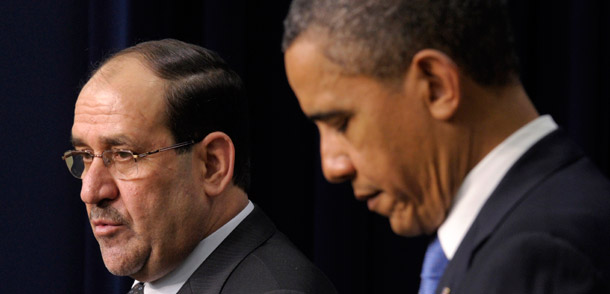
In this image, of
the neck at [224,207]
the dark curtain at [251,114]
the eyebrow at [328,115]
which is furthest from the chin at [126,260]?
the eyebrow at [328,115]

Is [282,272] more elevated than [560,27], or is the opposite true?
[560,27]

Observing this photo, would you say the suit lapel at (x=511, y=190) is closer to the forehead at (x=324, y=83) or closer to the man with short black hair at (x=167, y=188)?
the forehead at (x=324, y=83)

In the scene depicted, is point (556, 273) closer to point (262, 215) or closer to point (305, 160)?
point (262, 215)

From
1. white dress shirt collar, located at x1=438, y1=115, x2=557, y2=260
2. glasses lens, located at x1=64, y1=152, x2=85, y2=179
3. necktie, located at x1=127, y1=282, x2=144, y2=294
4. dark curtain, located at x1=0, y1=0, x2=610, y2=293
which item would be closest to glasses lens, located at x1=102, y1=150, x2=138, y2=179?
glasses lens, located at x1=64, y1=152, x2=85, y2=179

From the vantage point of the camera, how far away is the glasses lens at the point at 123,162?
140cm

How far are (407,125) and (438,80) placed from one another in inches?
2.0

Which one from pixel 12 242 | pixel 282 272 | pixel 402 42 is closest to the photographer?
pixel 402 42

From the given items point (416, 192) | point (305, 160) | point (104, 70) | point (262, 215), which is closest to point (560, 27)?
point (305, 160)

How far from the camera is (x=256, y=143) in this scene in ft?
6.63

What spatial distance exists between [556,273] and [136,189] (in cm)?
86

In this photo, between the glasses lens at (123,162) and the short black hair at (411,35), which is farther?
the glasses lens at (123,162)

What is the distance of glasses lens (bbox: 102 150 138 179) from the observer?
140cm

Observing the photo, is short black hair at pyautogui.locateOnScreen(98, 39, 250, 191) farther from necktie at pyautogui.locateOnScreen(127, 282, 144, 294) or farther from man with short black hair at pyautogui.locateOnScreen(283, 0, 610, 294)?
man with short black hair at pyautogui.locateOnScreen(283, 0, 610, 294)

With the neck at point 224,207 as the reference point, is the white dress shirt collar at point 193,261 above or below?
below
